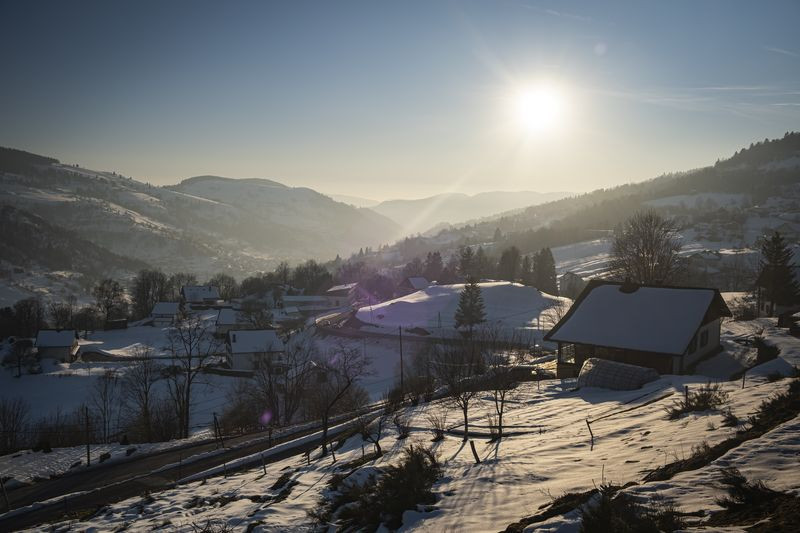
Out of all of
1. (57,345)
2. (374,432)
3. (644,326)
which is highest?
(644,326)

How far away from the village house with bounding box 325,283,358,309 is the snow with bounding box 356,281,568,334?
31.2 metres

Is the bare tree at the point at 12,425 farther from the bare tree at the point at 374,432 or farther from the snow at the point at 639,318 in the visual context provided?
the snow at the point at 639,318

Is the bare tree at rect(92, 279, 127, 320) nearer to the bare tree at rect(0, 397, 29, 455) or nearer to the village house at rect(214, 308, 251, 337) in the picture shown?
the village house at rect(214, 308, 251, 337)

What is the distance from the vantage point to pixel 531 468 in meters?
10.2

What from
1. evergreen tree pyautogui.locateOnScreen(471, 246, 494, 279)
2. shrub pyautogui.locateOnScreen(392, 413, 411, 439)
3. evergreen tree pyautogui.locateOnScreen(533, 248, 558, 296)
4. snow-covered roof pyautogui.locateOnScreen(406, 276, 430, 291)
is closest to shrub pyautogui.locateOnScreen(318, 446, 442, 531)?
shrub pyautogui.locateOnScreen(392, 413, 411, 439)

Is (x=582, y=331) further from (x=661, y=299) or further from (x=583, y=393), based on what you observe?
(x=583, y=393)

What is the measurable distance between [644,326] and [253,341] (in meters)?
44.8

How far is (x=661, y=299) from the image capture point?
26531mm

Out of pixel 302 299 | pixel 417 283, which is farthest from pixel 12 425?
pixel 302 299

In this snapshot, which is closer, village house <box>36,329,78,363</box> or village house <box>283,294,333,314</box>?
village house <box>36,329,78,363</box>

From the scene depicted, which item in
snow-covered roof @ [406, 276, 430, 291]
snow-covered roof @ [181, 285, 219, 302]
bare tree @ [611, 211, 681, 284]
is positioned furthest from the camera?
snow-covered roof @ [181, 285, 219, 302]

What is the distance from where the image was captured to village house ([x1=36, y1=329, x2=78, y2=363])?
65.9 meters

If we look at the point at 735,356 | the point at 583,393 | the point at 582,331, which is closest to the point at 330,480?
the point at 583,393

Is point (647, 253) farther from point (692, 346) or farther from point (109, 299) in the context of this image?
point (109, 299)
